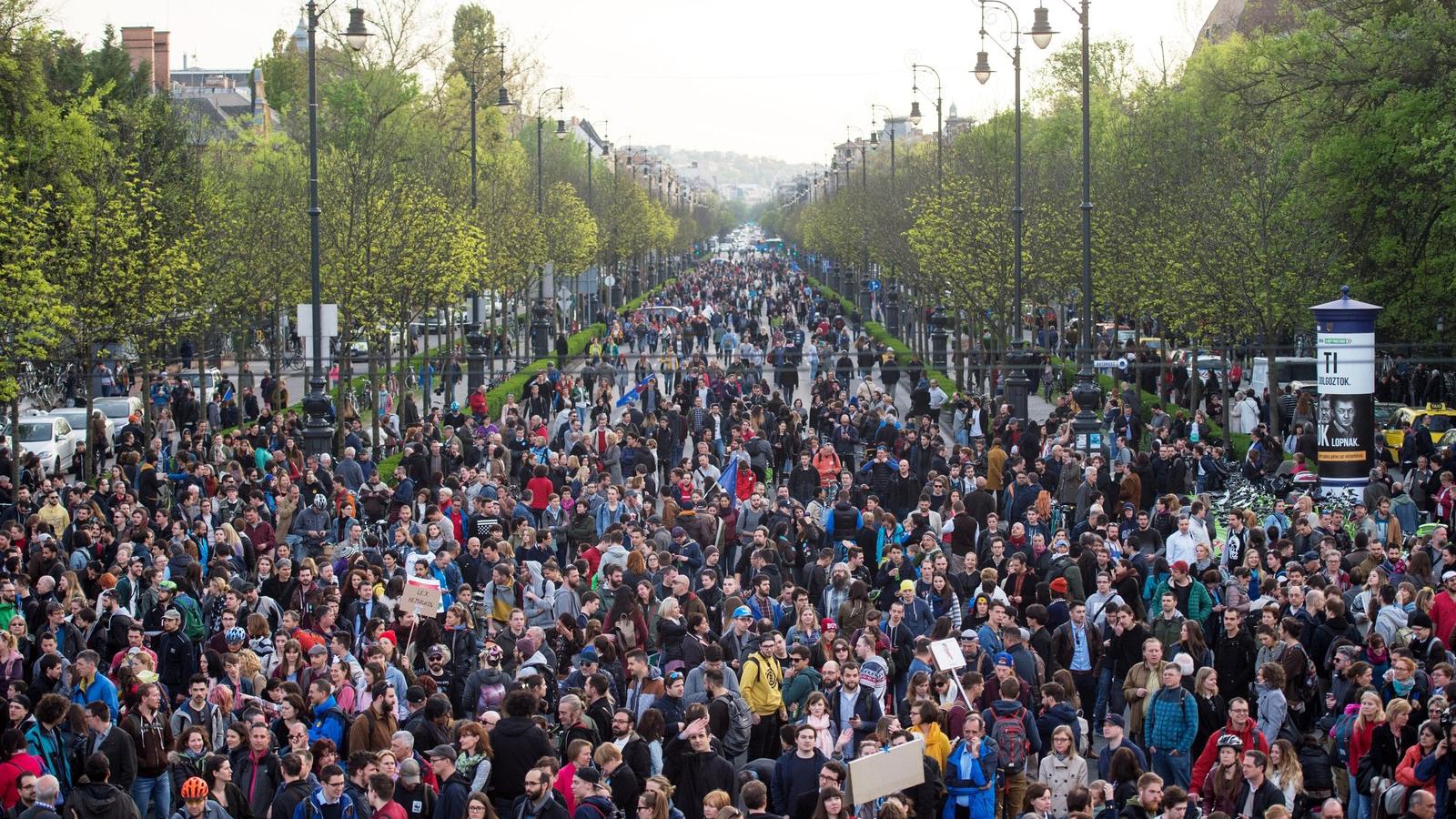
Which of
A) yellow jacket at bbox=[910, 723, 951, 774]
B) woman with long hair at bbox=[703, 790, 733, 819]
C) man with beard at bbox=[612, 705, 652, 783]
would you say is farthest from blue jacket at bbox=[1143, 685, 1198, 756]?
woman with long hair at bbox=[703, 790, 733, 819]

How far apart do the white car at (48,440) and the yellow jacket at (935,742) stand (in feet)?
78.6

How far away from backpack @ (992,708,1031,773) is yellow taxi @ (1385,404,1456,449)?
21.6 m

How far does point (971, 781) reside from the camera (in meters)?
12.1

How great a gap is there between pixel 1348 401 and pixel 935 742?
1474cm

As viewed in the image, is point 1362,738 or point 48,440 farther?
point 48,440

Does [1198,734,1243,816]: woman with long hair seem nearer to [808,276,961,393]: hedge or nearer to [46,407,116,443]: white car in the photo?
[808,276,961,393]: hedge

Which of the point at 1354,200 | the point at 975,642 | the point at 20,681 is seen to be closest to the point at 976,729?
the point at 975,642

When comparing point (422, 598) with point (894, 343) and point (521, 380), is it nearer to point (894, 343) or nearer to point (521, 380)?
point (521, 380)

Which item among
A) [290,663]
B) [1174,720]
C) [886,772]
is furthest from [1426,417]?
[886,772]

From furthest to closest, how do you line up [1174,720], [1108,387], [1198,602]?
[1108,387] → [1198,602] → [1174,720]

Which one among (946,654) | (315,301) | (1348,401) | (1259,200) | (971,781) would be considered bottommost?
(971,781)

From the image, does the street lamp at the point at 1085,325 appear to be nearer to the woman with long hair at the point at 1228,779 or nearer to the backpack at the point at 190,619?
the backpack at the point at 190,619

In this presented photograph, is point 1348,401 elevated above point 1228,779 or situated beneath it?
elevated above

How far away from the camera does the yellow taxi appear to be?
33.2 meters
